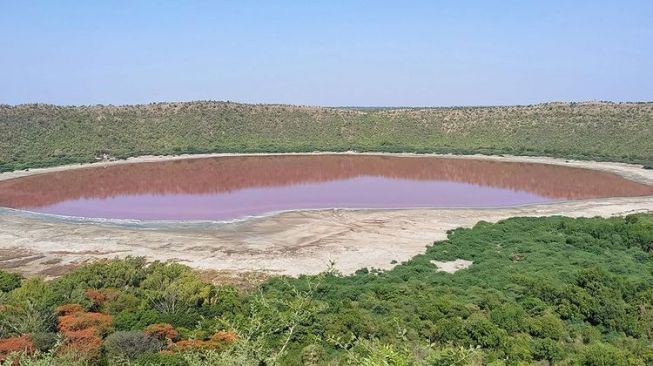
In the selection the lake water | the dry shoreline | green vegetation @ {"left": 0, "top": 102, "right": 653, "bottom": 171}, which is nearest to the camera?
the dry shoreline

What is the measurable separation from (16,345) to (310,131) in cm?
7330

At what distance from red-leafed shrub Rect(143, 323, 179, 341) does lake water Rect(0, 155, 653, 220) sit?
20.7m

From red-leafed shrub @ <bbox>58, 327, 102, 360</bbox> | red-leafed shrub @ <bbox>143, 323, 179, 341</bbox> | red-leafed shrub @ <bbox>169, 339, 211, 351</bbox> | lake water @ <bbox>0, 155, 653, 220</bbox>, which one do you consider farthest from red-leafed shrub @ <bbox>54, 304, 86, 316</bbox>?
lake water @ <bbox>0, 155, 653, 220</bbox>

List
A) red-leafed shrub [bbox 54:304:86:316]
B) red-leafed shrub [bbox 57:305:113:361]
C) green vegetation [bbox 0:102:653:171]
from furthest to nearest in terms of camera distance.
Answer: green vegetation [bbox 0:102:653:171], red-leafed shrub [bbox 54:304:86:316], red-leafed shrub [bbox 57:305:113:361]

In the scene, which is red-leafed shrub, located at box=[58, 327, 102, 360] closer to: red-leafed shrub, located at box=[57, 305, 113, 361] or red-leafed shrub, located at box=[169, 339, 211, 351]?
red-leafed shrub, located at box=[57, 305, 113, 361]

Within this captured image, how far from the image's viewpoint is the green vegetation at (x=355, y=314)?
13.1m

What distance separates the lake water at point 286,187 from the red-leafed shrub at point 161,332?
20.7m

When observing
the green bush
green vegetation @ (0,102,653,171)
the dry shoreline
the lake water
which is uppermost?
green vegetation @ (0,102,653,171)

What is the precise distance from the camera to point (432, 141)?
80562mm

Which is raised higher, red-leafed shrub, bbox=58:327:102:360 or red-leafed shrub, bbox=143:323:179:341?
red-leafed shrub, bbox=58:327:102:360

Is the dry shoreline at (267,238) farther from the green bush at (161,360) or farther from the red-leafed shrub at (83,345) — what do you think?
the green bush at (161,360)

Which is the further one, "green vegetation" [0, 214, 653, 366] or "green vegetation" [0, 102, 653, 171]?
"green vegetation" [0, 102, 653, 171]

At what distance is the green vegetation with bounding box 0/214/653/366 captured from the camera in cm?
1309

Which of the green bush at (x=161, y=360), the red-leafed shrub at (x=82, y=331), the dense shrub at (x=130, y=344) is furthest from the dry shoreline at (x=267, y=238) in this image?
the green bush at (x=161, y=360)
